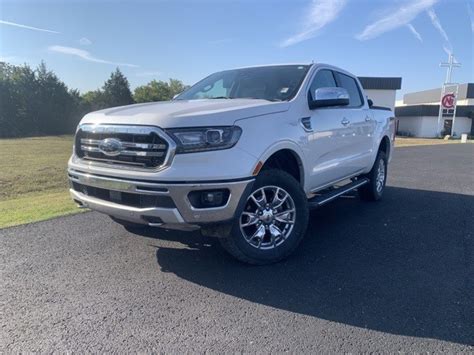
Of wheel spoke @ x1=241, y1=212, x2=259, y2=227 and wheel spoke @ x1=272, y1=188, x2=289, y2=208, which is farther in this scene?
wheel spoke @ x1=272, y1=188, x2=289, y2=208

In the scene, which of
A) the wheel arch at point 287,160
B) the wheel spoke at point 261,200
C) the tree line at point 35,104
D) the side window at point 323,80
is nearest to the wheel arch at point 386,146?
the side window at point 323,80

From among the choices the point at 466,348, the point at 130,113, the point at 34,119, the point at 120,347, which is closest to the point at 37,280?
the point at 120,347

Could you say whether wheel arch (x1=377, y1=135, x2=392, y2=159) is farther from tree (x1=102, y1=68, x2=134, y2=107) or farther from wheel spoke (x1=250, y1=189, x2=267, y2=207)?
tree (x1=102, y1=68, x2=134, y2=107)

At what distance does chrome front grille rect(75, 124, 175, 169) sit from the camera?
3.24 meters

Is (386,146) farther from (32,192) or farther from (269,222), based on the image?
(32,192)

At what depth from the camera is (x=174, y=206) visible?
3.21 meters

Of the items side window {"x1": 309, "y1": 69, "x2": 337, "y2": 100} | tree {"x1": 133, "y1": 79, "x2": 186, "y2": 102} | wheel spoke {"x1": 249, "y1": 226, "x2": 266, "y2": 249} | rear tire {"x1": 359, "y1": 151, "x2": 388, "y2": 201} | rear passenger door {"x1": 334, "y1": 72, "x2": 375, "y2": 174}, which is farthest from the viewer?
tree {"x1": 133, "y1": 79, "x2": 186, "y2": 102}

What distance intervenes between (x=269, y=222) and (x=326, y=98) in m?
1.54

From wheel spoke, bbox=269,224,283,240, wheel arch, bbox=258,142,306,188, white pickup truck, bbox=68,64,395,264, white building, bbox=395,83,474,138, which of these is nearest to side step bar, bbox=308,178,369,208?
white pickup truck, bbox=68,64,395,264

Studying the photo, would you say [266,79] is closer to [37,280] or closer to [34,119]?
[37,280]

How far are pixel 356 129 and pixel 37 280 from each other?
4392 mm

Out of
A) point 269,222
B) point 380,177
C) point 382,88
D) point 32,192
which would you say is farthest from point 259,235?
point 382,88

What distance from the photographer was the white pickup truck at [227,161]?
10.6 feet

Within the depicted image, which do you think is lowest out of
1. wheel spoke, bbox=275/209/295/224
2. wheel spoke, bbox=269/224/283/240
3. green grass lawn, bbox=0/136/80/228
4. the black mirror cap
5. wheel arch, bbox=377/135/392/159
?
green grass lawn, bbox=0/136/80/228
